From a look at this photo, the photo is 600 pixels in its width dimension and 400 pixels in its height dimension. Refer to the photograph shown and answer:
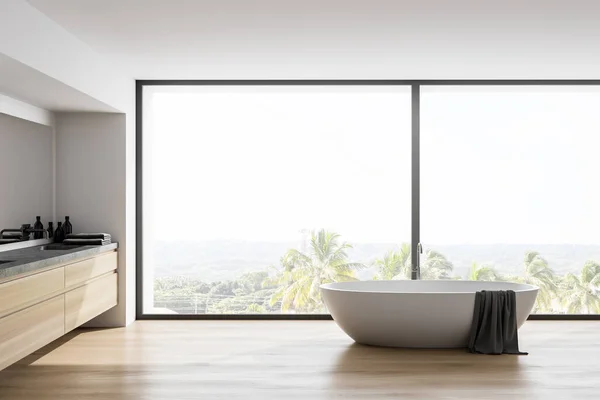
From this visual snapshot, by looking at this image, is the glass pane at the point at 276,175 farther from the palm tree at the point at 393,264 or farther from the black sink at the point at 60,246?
the black sink at the point at 60,246

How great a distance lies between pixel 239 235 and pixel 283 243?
0.85m

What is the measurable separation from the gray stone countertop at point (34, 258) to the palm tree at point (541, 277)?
279 inches

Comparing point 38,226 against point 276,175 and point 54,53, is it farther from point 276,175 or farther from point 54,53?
point 276,175

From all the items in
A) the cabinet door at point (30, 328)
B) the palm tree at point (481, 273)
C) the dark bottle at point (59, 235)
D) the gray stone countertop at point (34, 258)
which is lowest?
the palm tree at point (481, 273)

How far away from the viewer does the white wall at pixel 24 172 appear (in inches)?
247

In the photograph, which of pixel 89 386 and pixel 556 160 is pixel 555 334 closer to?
pixel 89 386

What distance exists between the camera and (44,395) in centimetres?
472

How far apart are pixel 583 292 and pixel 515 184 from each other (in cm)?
211

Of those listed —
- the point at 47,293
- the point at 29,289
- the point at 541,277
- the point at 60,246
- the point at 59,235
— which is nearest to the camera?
the point at 29,289

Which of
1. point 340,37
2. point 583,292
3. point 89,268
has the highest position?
point 340,37

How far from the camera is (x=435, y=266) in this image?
11.9 m

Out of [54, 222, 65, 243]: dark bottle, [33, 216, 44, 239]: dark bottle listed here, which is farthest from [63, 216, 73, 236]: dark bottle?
[33, 216, 44, 239]: dark bottle

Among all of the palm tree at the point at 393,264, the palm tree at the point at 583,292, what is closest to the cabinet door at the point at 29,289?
the palm tree at the point at 393,264

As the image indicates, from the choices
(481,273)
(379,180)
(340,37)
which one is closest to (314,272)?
(379,180)
